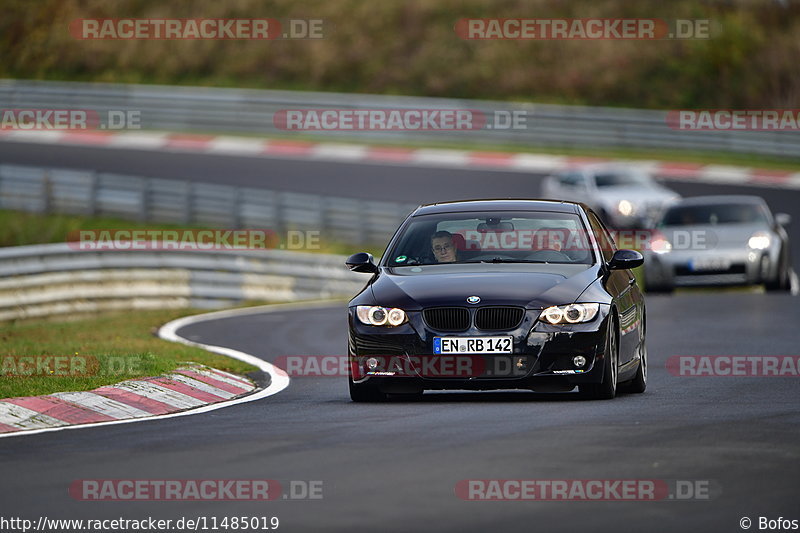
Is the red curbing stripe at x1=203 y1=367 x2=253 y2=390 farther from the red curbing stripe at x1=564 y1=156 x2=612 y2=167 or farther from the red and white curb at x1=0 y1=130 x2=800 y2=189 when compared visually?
the red curbing stripe at x1=564 y1=156 x2=612 y2=167

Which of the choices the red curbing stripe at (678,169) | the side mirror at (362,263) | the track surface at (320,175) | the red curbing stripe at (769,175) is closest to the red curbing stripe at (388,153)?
the track surface at (320,175)

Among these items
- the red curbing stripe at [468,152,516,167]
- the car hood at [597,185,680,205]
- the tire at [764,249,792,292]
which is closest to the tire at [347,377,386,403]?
the tire at [764,249,792,292]

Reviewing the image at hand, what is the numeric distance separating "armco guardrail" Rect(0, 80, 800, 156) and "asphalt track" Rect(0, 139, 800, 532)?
102 ft

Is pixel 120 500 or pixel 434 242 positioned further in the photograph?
pixel 434 242

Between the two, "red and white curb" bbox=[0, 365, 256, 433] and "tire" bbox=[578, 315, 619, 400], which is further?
"tire" bbox=[578, 315, 619, 400]

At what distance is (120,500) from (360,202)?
24.6m

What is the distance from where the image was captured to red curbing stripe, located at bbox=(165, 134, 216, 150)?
4328 centimetres

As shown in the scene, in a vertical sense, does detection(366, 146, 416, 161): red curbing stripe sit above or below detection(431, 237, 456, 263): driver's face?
above

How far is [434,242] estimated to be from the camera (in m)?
12.0

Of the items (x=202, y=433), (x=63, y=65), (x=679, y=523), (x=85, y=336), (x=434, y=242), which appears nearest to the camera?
(x=679, y=523)

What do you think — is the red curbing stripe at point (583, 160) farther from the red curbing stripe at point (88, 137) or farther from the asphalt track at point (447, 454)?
the asphalt track at point (447, 454)

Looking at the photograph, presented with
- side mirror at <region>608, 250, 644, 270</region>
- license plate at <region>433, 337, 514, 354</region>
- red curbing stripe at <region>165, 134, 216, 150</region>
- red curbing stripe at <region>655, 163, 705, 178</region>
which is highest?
red curbing stripe at <region>165, 134, 216, 150</region>

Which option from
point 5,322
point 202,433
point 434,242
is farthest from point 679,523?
point 5,322

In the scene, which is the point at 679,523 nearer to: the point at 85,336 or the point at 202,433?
the point at 202,433
